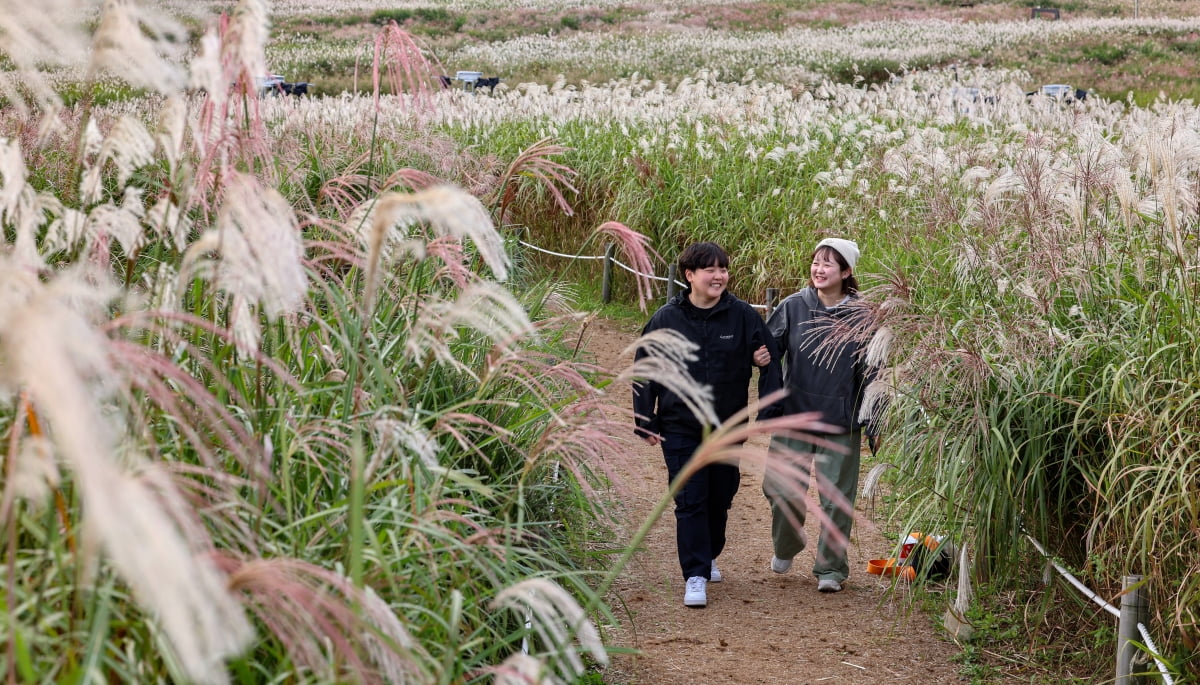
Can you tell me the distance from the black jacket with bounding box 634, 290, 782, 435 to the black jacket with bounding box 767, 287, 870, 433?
17 centimetres

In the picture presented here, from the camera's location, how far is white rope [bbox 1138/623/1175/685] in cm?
366

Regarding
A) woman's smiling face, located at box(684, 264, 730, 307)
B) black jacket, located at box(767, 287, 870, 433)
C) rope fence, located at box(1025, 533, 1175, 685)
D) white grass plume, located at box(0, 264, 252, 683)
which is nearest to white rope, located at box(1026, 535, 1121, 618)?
rope fence, located at box(1025, 533, 1175, 685)

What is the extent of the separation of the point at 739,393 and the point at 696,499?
516mm

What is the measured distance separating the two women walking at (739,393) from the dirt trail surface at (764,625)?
0.14 metres

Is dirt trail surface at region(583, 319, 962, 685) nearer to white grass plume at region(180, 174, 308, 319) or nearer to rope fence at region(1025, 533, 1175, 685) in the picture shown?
rope fence at region(1025, 533, 1175, 685)

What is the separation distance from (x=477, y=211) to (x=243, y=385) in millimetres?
1394

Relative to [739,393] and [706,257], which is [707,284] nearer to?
[706,257]

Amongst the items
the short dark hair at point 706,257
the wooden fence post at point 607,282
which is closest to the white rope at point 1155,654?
the short dark hair at point 706,257

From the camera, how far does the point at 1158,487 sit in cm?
364

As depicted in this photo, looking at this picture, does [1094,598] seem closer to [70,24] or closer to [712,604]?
[712,604]

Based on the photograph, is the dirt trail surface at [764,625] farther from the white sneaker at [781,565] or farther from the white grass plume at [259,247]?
the white grass plume at [259,247]

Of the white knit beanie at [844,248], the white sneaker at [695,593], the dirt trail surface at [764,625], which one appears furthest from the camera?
the white knit beanie at [844,248]

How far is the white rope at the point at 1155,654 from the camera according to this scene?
144 inches

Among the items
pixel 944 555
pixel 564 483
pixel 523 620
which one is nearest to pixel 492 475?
pixel 564 483
